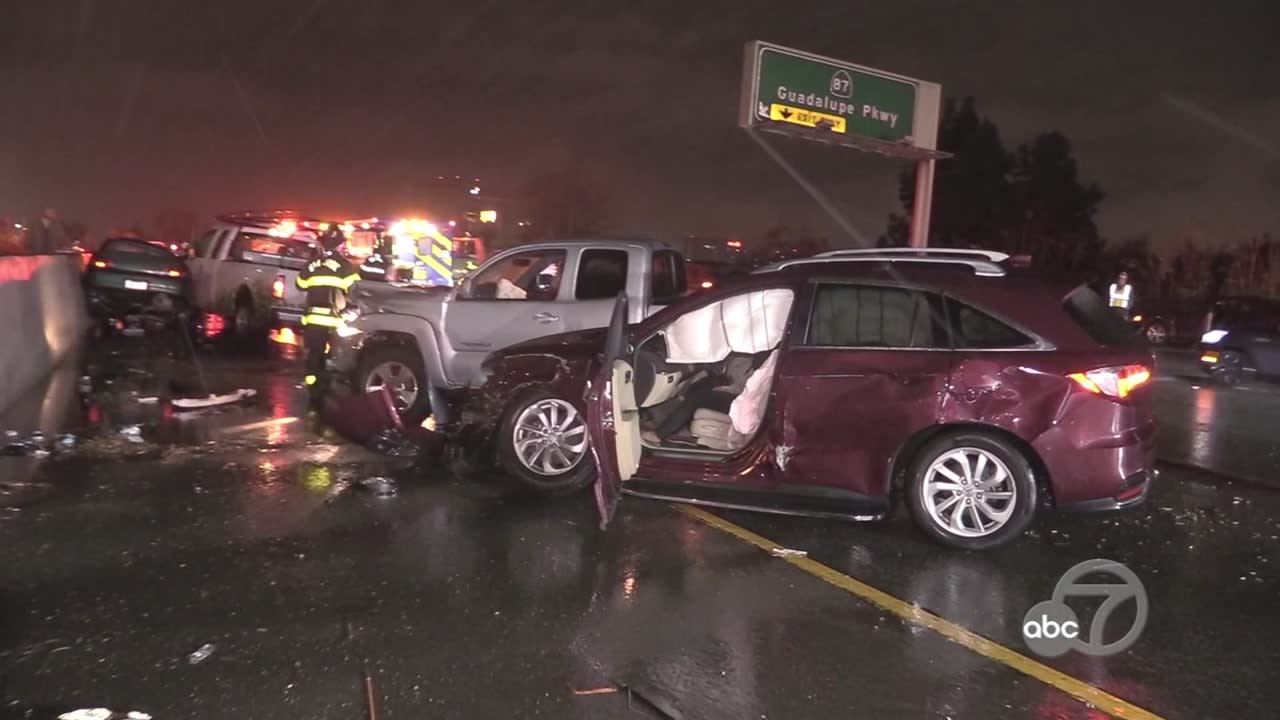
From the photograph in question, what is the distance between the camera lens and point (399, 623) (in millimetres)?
4441

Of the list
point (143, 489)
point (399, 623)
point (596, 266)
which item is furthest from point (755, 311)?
point (143, 489)

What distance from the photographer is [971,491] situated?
5574mm

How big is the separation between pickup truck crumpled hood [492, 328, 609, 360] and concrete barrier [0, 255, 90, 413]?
18.6 ft

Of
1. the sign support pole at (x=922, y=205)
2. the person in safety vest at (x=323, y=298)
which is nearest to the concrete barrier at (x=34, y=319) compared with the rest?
the person in safety vest at (x=323, y=298)

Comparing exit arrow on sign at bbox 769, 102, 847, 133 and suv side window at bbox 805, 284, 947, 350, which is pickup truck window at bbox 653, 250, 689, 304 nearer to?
suv side window at bbox 805, 284, 947, 350

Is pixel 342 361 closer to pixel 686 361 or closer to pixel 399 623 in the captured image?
pixel 686 361

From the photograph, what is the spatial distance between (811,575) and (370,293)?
564cm

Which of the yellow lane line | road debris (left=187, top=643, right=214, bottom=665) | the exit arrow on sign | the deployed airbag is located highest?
the exit arrow on sign

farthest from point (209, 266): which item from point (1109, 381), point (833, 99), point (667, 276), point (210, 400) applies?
point (1109, 381)

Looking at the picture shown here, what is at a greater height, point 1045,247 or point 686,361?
point 1045,247

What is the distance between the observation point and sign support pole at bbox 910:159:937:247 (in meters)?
17.2

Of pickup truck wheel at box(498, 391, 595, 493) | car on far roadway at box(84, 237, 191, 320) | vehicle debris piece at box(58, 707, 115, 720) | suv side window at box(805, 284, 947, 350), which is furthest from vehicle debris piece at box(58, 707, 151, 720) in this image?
car on far roadway at box(84, 237, 191, 320)

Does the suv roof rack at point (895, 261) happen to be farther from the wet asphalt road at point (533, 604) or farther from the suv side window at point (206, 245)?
the suv side window at point (206, 245)

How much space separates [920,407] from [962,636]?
4.82ft
